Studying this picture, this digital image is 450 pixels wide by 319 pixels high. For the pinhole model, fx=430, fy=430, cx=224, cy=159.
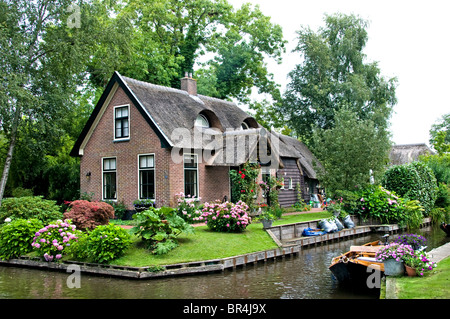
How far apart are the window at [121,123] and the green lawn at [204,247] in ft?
23.1

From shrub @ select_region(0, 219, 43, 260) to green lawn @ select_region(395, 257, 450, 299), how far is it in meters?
10.7

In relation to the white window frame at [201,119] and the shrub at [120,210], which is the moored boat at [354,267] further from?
the white window frame at [201,119]

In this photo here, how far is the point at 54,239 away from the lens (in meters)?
12.6

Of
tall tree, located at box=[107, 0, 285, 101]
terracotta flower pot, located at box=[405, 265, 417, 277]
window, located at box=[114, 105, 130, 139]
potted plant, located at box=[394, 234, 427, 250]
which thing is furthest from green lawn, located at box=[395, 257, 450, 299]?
tall tree, located at box=[107, 0, 285, 101]

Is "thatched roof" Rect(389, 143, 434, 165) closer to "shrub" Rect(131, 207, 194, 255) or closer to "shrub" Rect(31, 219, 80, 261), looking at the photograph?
"shrub" Rect(131, 207, 194, 255)

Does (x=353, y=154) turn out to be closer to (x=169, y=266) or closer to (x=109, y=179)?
(x=109, y=179)

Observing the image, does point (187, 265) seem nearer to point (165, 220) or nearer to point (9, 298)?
point (165, 220)

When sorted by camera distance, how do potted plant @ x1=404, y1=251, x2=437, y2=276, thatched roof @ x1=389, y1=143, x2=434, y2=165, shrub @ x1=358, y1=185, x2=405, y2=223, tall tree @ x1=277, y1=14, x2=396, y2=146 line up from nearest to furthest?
potted plant @ x1=404, y1=251, x2=437, y2=276, shrub @ x1=358, y1=185, x2=405, y2=223, tall tree @ x1=277, y1=14, x2=396, y2=146, thatched roof @ x1=389, y1=143, x2=434, y2=165

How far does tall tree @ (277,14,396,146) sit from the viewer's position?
3375 cm

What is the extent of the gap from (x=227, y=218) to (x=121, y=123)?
27.4 feet

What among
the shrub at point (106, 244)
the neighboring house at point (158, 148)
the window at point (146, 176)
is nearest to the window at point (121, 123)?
the neighboring house at point (158, 148)

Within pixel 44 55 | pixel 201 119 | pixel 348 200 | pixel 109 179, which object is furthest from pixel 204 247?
pixel 44 55

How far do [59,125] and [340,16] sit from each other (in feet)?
80.9
